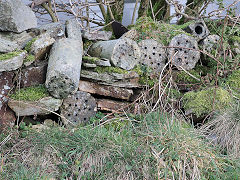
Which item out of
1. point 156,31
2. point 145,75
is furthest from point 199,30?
point 145,75

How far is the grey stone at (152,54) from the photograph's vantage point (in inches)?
170

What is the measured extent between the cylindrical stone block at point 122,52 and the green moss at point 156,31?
376 millimetres

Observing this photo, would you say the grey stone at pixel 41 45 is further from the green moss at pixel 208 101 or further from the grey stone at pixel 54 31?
the green moss at pixel 208 101

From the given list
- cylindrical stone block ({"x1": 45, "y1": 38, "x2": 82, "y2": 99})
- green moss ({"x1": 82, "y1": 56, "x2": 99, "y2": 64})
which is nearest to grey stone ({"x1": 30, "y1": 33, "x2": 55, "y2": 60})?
cylindrical stone block ({"x1": 45, "y1": 38, "x2": 82, "y2": 99})

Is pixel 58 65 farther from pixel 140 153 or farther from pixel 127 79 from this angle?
pixel 140 153

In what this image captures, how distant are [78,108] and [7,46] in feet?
4.36

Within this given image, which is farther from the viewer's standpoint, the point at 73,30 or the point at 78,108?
the point at 73,30

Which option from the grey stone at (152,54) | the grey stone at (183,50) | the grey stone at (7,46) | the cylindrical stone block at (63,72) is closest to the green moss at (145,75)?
the grey stone at (152,54)

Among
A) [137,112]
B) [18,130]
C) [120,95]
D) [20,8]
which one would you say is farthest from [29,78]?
[137,112]

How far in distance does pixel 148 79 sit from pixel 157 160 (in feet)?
5.96

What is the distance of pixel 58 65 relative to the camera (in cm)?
346

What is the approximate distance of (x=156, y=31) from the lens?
4629mm

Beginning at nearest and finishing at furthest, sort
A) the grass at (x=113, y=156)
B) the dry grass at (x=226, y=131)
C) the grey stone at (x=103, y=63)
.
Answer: the grass at (x=113, y=156)
the dry grass at (x=226, y=131)
the grey stone at (x=103, y=63)

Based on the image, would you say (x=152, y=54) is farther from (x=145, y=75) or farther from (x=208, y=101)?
(x=208, y=101)
